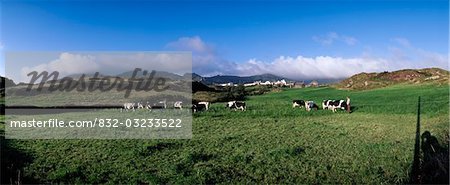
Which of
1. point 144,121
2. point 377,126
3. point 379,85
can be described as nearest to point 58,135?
point 144,121

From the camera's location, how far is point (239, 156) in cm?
1564

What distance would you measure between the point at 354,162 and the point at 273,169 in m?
3.09

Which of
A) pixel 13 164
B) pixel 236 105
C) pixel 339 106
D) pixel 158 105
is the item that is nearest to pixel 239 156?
pixel 13 164

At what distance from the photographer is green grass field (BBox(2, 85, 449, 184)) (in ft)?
42.9

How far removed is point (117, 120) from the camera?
2711 centimetres

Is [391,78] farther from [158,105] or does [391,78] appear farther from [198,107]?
[158,105]

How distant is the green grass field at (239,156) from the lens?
13078mm

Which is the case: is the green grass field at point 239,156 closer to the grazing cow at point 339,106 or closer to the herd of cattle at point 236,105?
the grazing cow at point 339,106

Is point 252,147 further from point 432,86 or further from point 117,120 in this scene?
point 432,86

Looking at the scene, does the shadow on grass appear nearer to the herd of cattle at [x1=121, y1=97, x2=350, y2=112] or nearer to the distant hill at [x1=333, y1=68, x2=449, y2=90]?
the herd of cattle at [x1=121, y1=97, x2=350, y2=112]

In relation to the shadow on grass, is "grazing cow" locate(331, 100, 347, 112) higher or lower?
higher

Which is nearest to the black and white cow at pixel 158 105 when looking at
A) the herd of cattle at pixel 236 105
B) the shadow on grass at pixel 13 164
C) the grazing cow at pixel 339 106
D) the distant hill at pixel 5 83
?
the herd of cattle at pixel 236 105

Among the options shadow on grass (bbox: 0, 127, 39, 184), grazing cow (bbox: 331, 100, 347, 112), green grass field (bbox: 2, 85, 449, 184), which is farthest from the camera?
grazing cow (bbox: 331, 100, 347, 112)

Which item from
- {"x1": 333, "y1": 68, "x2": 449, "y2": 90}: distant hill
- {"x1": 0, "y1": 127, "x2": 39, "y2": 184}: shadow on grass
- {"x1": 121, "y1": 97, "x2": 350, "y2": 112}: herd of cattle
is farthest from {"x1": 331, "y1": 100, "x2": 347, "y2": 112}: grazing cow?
{"x1": 0, "y1": 127, "x2": 39, "y2": 184}: shadow on grass
